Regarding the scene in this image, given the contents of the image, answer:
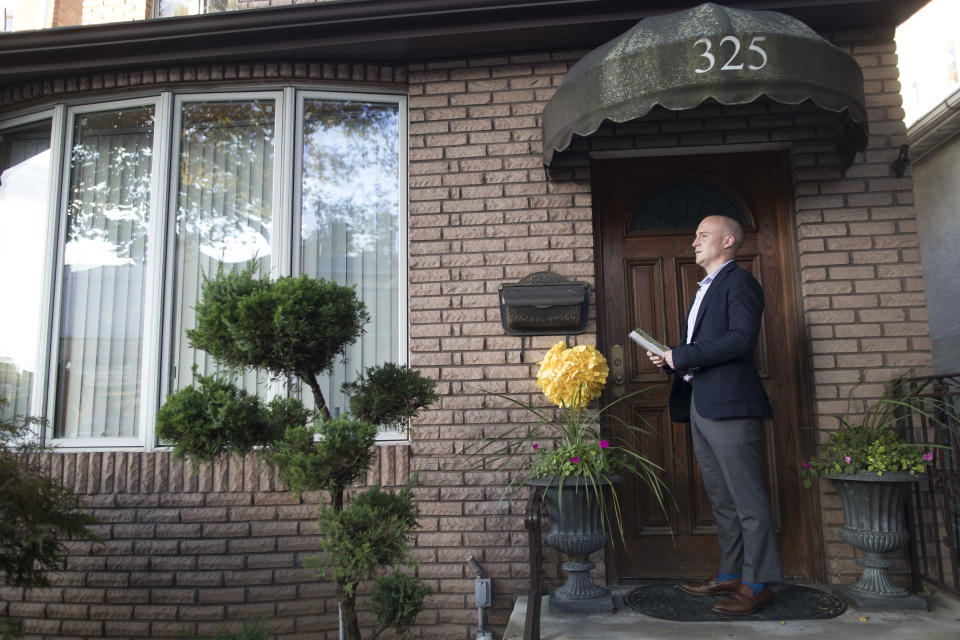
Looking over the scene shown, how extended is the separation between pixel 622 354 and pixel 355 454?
206 cm

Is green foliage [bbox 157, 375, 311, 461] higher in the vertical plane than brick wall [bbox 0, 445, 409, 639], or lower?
higher

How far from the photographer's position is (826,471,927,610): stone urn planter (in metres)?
3.17

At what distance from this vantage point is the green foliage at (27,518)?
2863 mm

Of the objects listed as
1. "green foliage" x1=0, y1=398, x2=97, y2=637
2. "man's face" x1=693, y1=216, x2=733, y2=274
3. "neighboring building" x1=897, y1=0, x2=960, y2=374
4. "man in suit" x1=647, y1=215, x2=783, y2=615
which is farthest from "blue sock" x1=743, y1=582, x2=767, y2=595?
"neighboring building" x1=897, y1=0, x2=960, y2=374

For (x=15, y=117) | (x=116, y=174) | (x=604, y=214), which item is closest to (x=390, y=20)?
(x=604, y=214)

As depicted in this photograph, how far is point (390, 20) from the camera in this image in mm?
3871

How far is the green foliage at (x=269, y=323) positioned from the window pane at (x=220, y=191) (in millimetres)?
1736

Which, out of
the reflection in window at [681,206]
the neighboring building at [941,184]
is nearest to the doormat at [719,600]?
the reflection in window at [681,206]

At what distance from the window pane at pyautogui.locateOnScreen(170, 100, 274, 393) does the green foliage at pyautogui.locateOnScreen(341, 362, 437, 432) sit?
5.90 ft

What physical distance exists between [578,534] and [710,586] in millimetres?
745

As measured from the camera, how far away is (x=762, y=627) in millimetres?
2980

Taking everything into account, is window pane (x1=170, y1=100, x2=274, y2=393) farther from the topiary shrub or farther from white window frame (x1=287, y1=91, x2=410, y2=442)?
the topiary shrub

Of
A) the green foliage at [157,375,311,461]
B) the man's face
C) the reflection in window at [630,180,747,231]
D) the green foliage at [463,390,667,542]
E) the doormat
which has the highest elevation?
the reflection in window at [630,180,747,231]

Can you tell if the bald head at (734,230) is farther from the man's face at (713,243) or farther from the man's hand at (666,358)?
the man's hand at (666,358)
